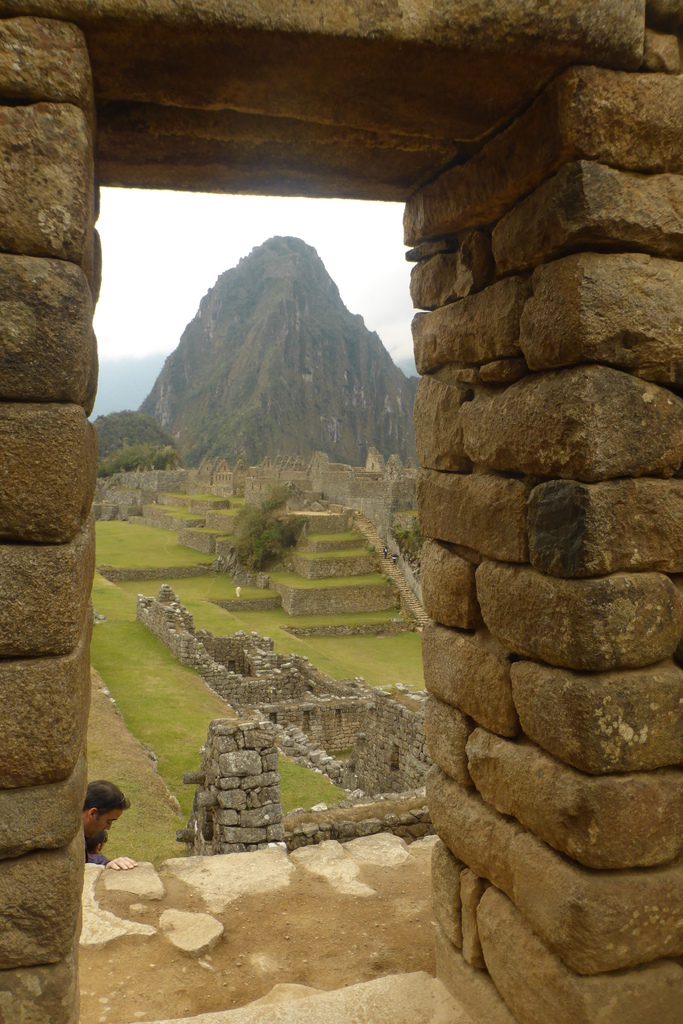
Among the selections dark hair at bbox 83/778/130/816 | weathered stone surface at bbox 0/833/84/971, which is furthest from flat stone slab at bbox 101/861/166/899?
weathered stone surface at bbox 0/833/84/971

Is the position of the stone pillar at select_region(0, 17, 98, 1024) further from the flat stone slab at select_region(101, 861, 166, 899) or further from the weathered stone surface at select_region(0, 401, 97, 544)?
the flat stone slab at select_region(101, 861, 166, 899)

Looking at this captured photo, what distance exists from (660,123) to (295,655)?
58.1 ft

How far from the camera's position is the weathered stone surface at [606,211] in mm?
2551

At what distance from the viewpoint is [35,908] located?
90.2 inches

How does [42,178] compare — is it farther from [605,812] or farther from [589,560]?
[605,812]

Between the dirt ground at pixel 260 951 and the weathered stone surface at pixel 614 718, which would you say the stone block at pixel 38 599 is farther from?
the dirt ground at pixel 260 951

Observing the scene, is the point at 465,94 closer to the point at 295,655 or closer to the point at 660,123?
the point at 660,123

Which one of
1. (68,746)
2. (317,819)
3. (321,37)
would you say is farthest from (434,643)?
(317,819)

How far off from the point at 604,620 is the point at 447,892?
1729 millimetres

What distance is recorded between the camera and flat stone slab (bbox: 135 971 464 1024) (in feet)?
10.6

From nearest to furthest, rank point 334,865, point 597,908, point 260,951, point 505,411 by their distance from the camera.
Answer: point 597,908 < point 505,411 < point 260,951 < point 334,865

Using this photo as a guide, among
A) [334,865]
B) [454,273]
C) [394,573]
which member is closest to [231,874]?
[334,865]

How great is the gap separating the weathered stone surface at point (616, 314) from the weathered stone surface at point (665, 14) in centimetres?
87

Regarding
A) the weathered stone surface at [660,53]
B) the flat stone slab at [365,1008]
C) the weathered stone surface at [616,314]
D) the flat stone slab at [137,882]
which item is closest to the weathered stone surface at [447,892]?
the flat stone slab at [365,1008]
